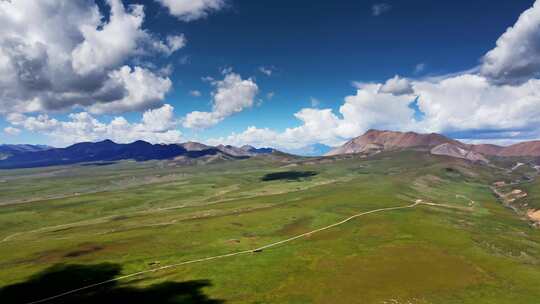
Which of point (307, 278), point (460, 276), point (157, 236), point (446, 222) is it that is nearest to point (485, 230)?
point (446, 222)

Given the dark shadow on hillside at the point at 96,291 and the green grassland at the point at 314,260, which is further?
the green grassland at the point at 314,260

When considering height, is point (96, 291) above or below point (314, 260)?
above

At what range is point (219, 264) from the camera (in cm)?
11806

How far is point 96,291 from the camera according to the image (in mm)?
94938

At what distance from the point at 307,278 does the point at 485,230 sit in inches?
4296

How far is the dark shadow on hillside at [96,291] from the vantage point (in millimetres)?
87938

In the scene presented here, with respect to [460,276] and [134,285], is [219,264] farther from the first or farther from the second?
[460,276]

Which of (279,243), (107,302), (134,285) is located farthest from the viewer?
(279,243)

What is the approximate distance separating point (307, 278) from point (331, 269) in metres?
11.2

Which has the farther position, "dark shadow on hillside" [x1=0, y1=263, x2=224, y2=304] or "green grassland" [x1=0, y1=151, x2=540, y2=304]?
"green grassland" [x1=0, y1=151, x2=540, y2=304]

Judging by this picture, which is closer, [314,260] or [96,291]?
[96,291]

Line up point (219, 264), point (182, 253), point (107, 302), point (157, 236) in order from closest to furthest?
point (107, 302)
point (219, 264)
point (182, 253)
point (157, 236)

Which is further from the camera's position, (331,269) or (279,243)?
(279,243)

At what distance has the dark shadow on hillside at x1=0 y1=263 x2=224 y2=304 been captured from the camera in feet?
289
